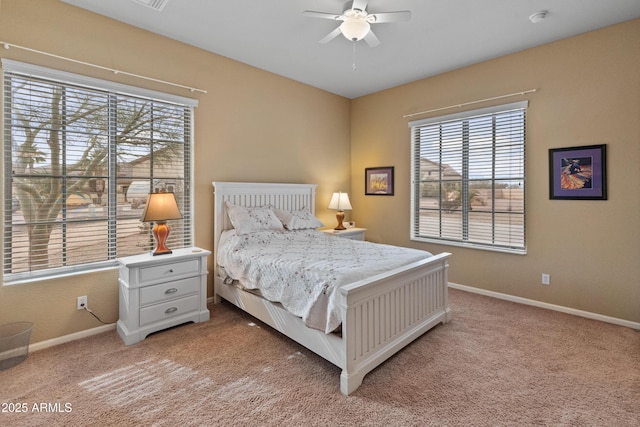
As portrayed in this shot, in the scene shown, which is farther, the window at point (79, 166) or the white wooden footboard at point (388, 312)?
the window at point (79, 166)

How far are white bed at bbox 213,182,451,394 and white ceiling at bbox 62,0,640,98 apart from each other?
163 cm

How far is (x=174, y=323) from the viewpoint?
2854 mm

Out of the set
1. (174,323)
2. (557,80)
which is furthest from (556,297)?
(174,323)

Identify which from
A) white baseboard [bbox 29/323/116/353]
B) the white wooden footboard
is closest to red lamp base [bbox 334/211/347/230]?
the white wooden footboard

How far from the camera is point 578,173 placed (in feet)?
10.5

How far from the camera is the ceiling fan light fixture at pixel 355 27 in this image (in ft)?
8.20

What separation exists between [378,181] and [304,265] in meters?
2.92

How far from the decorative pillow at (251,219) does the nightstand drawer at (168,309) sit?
2.73 feet

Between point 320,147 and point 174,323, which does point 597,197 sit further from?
point 174,323

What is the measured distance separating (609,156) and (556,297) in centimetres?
154

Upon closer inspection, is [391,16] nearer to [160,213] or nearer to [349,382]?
[160,213]

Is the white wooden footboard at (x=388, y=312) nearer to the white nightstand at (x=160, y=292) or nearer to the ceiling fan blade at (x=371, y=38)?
the white nightstand at (x=160, y=292)

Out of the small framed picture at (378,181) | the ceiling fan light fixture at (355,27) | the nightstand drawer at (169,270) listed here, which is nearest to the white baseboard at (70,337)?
the nightstand drawer at (169,270)

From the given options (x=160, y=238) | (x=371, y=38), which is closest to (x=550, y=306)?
(x=371, y=38)
